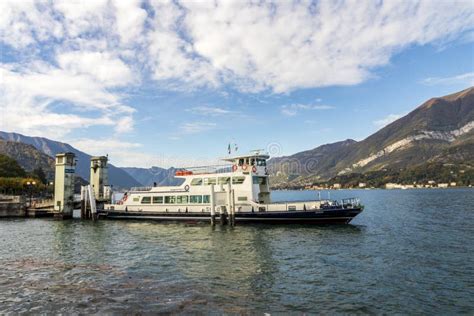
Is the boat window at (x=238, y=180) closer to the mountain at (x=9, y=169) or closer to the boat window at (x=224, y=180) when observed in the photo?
the boat window at (x=224, y=180)

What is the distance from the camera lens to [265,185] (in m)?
43.5

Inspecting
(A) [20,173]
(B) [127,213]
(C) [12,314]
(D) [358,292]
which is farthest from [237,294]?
(A) [20,173]

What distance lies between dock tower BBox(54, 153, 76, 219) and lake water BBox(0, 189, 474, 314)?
17.2 m

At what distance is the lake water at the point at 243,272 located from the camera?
47.8ft

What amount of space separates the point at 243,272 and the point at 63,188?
42.0 metres

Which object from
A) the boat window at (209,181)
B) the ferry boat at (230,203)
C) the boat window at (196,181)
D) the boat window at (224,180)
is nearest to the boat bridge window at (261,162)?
the ferry boat at (230,203)

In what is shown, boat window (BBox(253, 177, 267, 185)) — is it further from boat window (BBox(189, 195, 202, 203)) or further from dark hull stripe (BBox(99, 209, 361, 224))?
boat window (BBox(189, 195, 202, 203))

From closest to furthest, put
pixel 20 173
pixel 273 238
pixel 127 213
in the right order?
pixel 273 238 → pixel 127 213 → pixel 20 173

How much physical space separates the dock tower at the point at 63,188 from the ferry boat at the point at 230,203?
7.62m

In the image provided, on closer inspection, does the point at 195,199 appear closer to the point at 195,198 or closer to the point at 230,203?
the point at 195,198

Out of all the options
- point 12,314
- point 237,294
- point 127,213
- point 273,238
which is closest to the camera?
point 12,314

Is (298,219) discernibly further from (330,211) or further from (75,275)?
(75,275)

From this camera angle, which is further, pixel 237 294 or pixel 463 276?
pixel 463 276

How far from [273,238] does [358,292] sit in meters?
15.0
